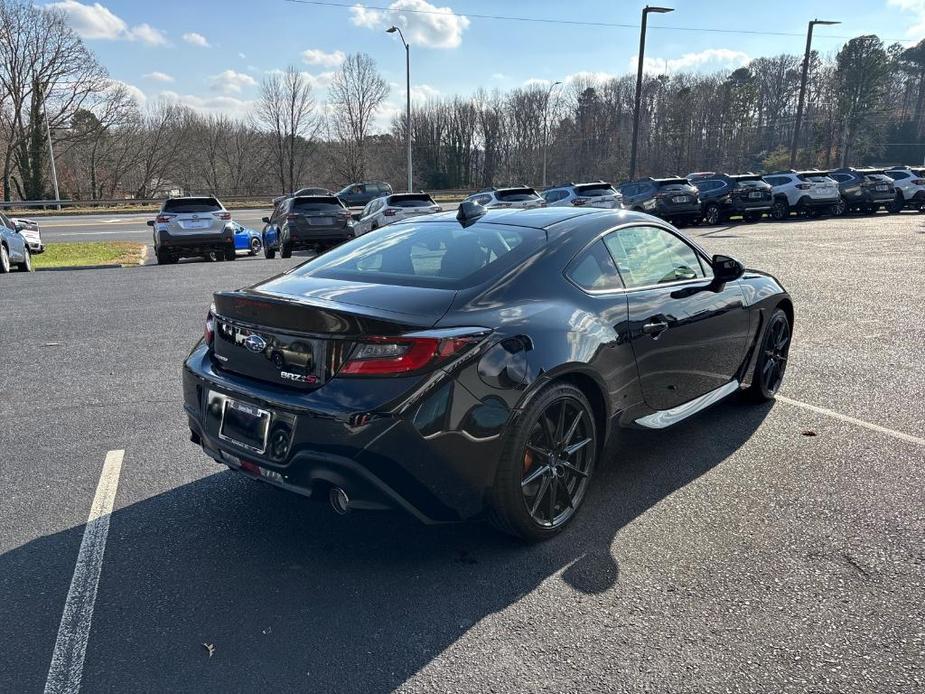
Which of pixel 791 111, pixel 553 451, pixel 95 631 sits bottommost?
pixel 95 631

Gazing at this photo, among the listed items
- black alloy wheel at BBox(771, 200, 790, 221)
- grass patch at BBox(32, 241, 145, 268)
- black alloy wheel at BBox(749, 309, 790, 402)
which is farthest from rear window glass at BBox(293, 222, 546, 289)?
black alloy wheel at BBox(771, 200, 790, 221)

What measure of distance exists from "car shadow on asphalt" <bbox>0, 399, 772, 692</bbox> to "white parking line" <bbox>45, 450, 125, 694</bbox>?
0.03 m

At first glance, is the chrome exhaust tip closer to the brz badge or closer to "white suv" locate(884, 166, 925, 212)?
the brz badge

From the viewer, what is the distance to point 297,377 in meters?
2.81

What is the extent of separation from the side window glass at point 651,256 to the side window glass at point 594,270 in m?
0.07

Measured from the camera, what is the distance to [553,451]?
10.2 feet

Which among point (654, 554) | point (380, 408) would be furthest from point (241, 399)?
point (654, 554)

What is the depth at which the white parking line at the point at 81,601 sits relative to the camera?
227 centimetres

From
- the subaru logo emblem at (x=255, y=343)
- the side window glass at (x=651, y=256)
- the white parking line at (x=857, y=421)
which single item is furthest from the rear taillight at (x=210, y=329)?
the white parking line at (x=857, y=421)

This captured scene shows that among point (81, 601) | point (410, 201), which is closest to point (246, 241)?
point (410, 201)

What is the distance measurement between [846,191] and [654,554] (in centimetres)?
2885

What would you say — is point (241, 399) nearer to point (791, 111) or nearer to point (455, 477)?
point (455, 477)

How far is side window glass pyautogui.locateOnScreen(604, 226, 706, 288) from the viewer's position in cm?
376

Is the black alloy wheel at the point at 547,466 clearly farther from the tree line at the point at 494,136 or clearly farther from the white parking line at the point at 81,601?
the tree line at the point at 494,136
